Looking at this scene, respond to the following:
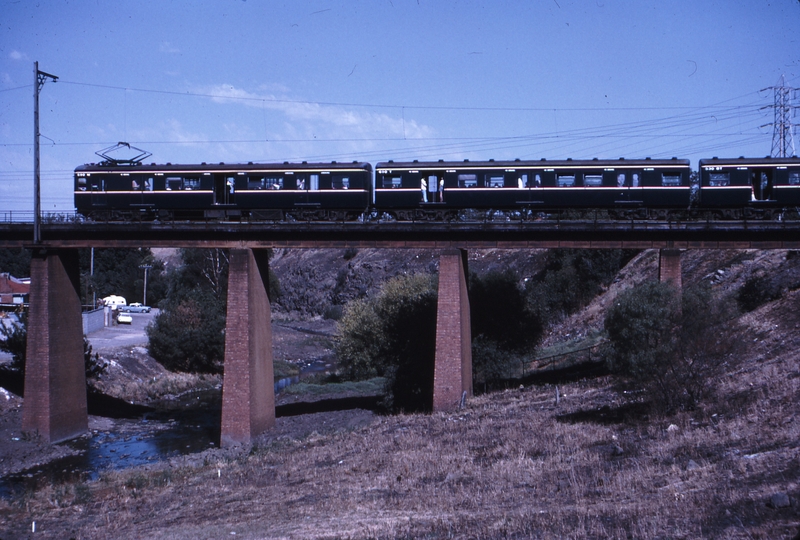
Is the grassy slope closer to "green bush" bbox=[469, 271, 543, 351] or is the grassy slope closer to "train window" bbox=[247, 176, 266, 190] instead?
"green bush" bbox=[469, 271, 543, 351]

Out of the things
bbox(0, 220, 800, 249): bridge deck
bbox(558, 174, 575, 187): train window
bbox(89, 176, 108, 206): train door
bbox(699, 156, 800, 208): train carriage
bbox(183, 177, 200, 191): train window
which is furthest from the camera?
bbox(89, 176, 108, 206): train door

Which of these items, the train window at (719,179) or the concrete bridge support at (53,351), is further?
the train window at (719,179)

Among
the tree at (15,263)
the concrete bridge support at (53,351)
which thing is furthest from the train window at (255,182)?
the tree at (15,263)

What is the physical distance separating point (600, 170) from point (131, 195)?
24.5 m

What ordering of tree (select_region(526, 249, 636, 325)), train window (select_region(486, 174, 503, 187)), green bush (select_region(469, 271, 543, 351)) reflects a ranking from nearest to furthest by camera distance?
1. train window (select_region(486, 174, 503, 187))
2. green bush (select_region(469, 271, 543, 351))
3. tree (select_region(526, 249, 636, 325))

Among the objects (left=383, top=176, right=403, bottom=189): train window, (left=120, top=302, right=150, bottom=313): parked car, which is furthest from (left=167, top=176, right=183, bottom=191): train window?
(left=120, top=302, right=150, bottom=313): parked car

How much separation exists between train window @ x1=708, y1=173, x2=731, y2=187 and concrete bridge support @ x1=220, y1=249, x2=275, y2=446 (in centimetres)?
2281

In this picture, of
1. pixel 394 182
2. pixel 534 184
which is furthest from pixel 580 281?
pixel 394 182

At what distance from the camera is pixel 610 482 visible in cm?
1436

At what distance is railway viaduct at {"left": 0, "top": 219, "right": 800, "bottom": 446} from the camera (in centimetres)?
2989

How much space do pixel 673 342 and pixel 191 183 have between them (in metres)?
25.0

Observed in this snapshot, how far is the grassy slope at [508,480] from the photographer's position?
11.8 meters

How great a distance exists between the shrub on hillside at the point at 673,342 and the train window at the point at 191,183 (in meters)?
22.6

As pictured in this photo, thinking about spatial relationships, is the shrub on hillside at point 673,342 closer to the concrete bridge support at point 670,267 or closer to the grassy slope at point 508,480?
A: the grassy slope at point 508,480
